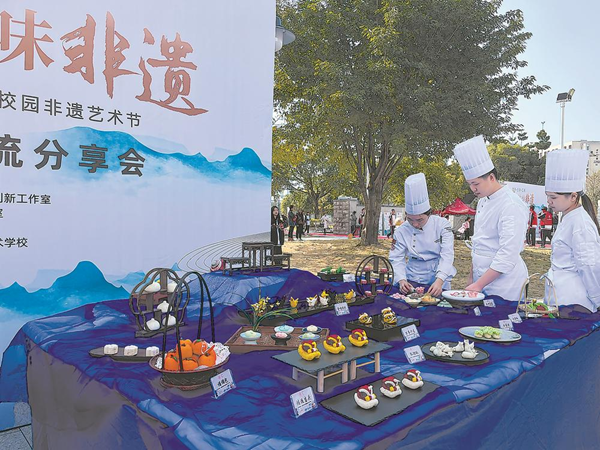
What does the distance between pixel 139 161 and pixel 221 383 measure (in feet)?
7.04

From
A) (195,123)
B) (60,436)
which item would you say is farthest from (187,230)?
(60,436)

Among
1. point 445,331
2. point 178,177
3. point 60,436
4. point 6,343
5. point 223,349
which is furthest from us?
point 178,177

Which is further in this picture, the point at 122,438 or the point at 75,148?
the point at 75,148

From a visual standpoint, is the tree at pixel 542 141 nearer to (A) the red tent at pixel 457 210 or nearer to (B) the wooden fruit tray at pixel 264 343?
(A) the red tent at pixel 457 210

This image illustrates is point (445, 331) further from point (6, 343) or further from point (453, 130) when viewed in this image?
point (453, 130)

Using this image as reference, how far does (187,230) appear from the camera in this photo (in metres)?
3.23

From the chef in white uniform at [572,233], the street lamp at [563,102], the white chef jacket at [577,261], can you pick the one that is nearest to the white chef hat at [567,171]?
the chef in white uniform at [572,233]

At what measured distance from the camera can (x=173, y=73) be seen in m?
3.10

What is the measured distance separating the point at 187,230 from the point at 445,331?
6.77 feet

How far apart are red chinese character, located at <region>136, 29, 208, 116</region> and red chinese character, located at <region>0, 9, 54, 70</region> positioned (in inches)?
23.0

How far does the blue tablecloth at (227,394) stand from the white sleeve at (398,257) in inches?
18.9

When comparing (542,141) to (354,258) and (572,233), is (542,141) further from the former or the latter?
(572,233)

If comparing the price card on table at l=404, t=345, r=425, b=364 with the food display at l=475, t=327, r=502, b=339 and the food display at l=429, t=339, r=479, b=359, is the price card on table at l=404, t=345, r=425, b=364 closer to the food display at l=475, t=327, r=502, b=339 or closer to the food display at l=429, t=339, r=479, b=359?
the food display at l=429, t=339, r=479, b=359

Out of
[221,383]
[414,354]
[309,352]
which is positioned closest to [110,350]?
[221,383]
